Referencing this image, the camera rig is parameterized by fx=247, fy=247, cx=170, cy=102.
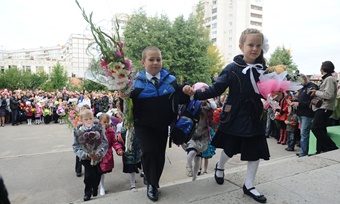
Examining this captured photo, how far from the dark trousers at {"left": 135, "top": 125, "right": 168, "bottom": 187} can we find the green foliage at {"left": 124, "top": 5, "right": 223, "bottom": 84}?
2401cm

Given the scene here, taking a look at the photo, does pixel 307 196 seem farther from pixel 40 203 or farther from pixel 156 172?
pixel 40 203

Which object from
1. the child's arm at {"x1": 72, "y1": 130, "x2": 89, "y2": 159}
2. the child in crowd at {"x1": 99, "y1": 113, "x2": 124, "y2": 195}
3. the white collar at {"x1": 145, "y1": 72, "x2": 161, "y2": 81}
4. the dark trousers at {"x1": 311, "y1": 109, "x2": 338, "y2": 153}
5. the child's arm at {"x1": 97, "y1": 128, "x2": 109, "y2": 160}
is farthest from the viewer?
the dark trousers at {"x1": 311, "y1": 109, "x2": 338, "y2": 153}

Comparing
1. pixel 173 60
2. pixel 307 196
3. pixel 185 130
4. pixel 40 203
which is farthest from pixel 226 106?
pixel 173 60

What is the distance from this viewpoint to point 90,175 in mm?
3869

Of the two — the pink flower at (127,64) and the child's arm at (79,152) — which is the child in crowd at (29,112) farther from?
the pink flower at (127,64)

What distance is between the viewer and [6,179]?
17.0 feet

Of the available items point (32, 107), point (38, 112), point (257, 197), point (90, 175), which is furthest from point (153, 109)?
point (32, 107)

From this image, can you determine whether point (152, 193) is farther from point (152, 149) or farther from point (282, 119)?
point (282, 119)

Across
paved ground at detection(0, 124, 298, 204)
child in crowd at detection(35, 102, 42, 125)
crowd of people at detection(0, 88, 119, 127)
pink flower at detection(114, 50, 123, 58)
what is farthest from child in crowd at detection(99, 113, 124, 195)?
child in crowd at detection(35, 102, 42, 125)

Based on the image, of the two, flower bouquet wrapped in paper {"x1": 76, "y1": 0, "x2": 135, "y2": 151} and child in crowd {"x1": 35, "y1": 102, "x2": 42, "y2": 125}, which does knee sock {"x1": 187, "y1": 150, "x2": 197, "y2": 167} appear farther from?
child in crowd {"x1": 35, "y1": 102, "x2": 42, "y2": 125}

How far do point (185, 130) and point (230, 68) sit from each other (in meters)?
0.95

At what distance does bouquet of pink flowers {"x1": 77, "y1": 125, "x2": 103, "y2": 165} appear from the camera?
3.81 m

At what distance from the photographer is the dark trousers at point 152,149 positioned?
9.20 feet

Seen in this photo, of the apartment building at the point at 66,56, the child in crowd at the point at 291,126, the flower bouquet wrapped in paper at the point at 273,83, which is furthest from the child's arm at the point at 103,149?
the child in crowd at the point at 291,126
